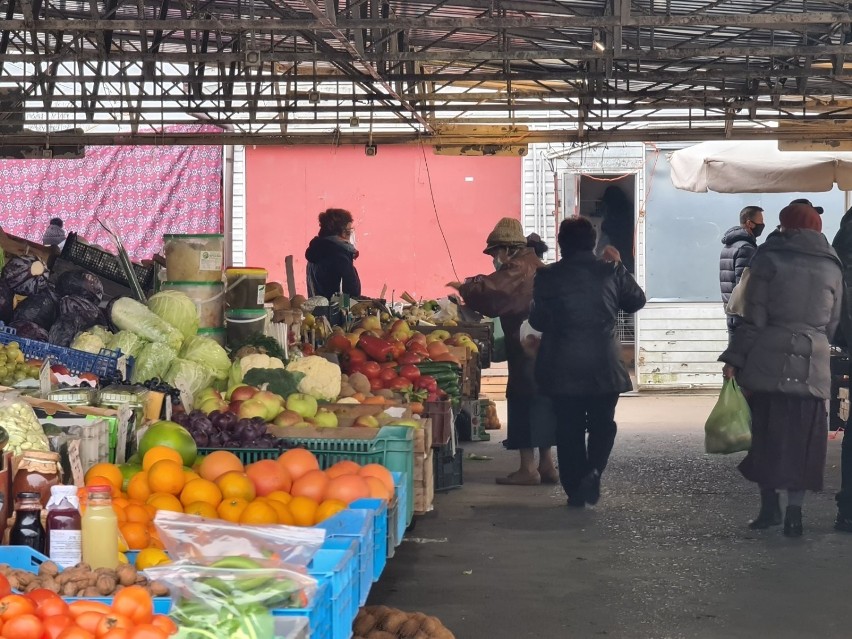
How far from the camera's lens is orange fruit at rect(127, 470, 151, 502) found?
3.87 meters

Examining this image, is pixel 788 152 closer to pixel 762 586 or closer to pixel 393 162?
pixel 762 586

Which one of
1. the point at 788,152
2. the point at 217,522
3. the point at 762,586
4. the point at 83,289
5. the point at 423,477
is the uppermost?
the point at 788,152

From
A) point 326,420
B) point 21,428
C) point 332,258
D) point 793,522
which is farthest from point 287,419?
point 332,258

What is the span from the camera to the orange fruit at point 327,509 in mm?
3705

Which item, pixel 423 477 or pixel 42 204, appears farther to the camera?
pixel 42 204

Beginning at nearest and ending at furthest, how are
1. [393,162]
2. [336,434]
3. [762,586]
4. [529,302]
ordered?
[336,434] < [762,586] < [529,302] < [393,162]

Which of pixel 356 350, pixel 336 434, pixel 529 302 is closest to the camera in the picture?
pixel 336 434

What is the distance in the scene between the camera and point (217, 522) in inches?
121

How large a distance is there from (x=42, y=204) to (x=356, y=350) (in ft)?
37.7

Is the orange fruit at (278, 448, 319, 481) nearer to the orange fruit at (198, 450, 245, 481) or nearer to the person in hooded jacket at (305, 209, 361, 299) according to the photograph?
the orange fruit at (198, 450, 245, 481)

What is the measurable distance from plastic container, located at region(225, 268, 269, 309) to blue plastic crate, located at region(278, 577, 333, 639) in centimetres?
460

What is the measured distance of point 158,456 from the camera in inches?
166

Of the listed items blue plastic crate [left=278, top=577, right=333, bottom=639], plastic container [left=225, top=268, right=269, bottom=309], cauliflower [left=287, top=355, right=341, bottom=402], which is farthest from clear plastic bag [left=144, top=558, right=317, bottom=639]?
plastic container [left=225, top=268, right=269, bottom=309]

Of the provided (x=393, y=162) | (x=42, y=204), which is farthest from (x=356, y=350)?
(x=42, y=204)
